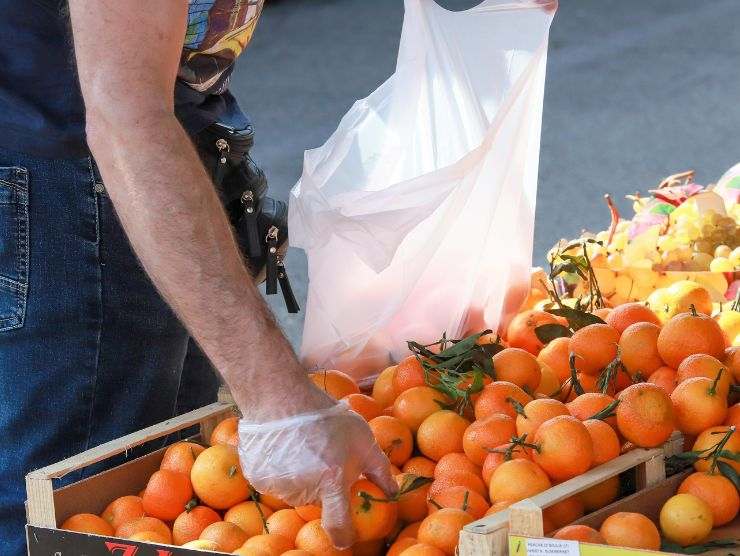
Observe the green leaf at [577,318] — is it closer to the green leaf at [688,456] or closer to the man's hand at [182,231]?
the green leaf at [688,456]

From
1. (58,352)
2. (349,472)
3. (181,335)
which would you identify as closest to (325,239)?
(181,335)

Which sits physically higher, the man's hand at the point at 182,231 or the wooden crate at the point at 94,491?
the man's hand at the point at 182,231

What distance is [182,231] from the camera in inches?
47.6

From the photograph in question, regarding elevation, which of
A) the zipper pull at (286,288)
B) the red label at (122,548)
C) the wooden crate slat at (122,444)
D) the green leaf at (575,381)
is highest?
the zipper pull at (286,288)

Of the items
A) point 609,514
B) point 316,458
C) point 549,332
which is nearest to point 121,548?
point 316,458

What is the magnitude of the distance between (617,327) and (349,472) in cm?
66

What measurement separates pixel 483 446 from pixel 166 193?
540 mm

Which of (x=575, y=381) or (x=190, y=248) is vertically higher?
(x=190, y=248)

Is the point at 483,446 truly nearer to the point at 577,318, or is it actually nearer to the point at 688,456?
the point at 688,456

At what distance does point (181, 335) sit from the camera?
5.78 feet

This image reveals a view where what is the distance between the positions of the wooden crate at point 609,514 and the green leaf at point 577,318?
0.47 m

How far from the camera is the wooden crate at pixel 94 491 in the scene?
1.25 meters

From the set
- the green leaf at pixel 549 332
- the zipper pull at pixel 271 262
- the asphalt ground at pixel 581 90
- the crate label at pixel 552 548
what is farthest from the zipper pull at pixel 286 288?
the asphalt ground at pixel 581 90

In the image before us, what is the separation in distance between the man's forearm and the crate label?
33 centimetres
